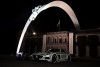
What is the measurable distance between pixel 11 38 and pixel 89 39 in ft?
118

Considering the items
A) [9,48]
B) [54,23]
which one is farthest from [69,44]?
[54,23]

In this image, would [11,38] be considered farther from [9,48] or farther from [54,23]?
[54,23]

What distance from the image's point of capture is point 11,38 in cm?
7719

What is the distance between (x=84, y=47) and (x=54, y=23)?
41.9 metres

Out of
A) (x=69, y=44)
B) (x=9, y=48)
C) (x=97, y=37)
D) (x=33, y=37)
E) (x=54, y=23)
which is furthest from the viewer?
(x=54, y=23)

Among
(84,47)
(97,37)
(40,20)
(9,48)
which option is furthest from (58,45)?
(40,20)

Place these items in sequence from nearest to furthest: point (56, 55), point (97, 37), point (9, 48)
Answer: point (56, 55)
point (97, 37)
point (9, 48)

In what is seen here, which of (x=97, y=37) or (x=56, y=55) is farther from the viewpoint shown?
(x=97, y=37)

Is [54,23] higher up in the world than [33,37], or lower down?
higher up

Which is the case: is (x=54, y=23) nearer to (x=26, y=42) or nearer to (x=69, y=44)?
(x=26, y=42)

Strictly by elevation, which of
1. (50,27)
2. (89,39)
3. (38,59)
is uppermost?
(50,27)

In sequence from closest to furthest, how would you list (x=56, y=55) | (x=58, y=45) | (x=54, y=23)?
(x=56, y=55) → (x=58, y=45) → (x=54, y=23)

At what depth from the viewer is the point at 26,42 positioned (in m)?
63.8

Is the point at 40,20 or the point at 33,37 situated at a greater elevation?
the point at 40,20
